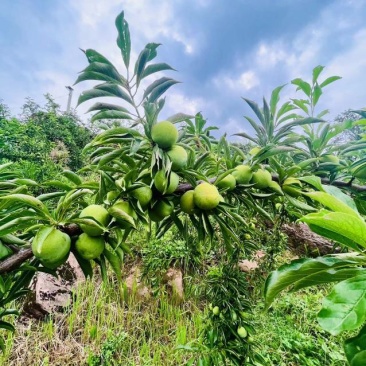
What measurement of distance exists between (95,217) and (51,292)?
2.66m

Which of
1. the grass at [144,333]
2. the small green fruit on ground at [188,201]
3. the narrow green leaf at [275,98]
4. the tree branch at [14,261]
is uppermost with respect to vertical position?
the narrow green leaf at [275,98]

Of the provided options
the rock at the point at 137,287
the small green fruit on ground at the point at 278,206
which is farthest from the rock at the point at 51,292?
the small green fruit on ground at the point at 278,206

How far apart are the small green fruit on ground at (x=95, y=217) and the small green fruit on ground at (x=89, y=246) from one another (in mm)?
11

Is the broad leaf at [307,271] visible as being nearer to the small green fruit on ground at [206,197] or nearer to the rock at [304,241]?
the small green fruit on ground at [206,197]

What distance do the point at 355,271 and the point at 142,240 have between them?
3033 millimetres

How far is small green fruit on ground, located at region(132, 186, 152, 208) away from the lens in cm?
53

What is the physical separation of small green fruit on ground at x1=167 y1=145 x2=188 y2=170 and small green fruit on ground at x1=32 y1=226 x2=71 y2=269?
257 mm

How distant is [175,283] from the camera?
9.09ft

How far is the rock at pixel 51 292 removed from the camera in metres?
2.51

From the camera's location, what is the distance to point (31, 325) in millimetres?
2467

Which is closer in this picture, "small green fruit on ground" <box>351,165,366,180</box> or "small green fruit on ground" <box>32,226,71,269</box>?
"small green fruit on ground" <box>32,226,71,269</box>

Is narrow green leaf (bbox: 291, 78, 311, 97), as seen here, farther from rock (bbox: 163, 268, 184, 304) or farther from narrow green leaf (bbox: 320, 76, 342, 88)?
rock (bbox: 163, 268, 184, 304)

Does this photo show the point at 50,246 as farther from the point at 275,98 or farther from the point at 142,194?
the point at 275,98

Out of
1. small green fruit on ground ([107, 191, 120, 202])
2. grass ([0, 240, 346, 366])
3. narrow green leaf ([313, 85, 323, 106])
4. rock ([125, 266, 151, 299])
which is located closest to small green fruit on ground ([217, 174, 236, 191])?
small green fruit on ground ([107, 191, 120, 202])
